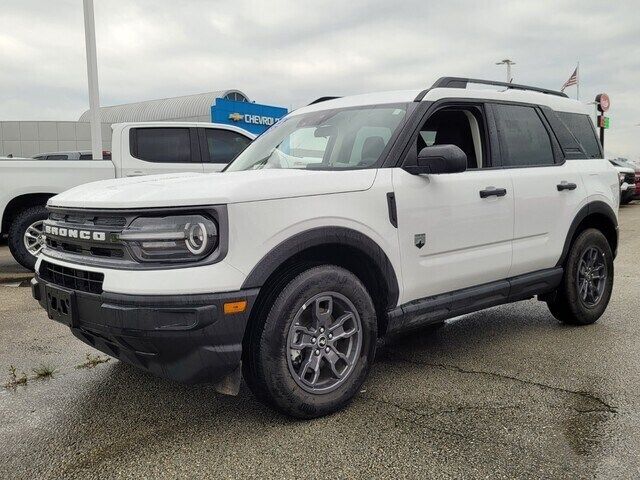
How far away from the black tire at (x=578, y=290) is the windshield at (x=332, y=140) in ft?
6.72

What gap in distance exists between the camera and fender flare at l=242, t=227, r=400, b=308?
2.90 meters

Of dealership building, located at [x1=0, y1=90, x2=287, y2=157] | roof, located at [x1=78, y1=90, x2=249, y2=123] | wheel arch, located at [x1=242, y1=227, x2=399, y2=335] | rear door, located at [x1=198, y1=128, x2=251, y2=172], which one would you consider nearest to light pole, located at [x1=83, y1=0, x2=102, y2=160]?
rear door, located at [x1=198, y1=128, x2=251, y2=172]

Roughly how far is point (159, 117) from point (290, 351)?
34987mm

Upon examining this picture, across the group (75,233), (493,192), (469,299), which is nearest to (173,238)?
(75,233)

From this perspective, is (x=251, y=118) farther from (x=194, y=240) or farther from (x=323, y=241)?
(x=194, y=240)

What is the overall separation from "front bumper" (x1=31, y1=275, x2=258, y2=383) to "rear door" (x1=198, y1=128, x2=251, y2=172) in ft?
19.2

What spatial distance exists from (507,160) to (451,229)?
911 millimetres

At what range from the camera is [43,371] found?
3.97 metres

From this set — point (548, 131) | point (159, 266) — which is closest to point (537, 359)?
point (548, 131)

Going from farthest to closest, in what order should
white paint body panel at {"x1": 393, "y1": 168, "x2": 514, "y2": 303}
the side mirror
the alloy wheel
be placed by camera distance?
Result: 1. white paint body panel at {"x1": 393, "y1": 168, "x2": 514, "y2": 303}
2. the side mirror
3. the alloy wheel

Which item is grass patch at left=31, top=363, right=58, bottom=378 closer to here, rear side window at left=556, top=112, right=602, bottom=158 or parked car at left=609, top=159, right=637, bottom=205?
rear side window at left=556, top=112, right=602, bottom=158

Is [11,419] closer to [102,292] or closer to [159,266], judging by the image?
[102,292]

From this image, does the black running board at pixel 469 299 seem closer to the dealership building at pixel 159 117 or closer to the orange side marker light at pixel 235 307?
the orange side marker light at pixel 235 307

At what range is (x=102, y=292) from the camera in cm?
285
